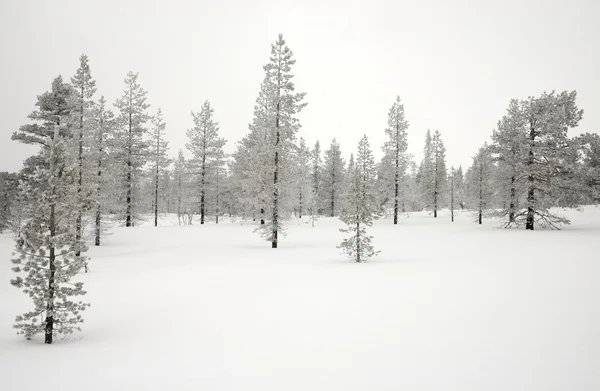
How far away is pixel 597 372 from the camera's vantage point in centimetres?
500

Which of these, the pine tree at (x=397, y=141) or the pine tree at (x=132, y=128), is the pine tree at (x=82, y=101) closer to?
the pine tree at (x=132, y=128)

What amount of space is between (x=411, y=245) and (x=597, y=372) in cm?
1864

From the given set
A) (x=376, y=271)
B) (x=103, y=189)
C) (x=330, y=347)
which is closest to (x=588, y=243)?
(x=376, y=271)

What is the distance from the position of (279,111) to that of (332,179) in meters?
36.1

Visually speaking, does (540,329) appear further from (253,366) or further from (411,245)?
(411,245)

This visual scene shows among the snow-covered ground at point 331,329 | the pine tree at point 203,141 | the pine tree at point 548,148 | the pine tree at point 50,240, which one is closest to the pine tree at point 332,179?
the pine tree at point 203,141

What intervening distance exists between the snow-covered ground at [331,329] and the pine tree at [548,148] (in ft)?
41.9

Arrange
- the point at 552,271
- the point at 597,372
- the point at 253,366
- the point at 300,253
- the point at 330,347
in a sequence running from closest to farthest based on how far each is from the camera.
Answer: the point at 597,372 < the point at 253,366 < the point at 330,347 < the point at 552,271 < the point at 300,253

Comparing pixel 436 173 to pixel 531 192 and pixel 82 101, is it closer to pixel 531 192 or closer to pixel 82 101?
pixel 531 192

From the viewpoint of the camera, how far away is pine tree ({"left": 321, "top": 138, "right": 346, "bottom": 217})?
57.7m

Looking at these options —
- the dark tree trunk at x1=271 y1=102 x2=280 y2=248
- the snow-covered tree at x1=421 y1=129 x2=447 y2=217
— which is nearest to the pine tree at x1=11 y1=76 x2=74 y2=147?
the dark tree trunk at x1=271 y1=102 x2=280 y2=248

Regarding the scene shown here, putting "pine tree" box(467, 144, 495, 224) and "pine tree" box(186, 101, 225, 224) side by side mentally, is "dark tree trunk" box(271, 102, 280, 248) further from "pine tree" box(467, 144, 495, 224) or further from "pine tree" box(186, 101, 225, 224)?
"pine tree" box(467, 144, 495, 224)

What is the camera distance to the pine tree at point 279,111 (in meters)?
22.9

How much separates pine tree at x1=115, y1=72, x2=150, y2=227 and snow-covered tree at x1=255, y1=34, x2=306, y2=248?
17336mm
